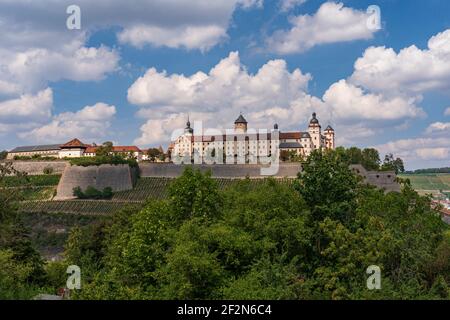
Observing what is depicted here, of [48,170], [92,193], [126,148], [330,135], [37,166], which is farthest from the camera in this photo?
[330,135]

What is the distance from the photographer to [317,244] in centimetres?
2459

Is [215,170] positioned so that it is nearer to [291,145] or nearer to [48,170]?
[48,170]

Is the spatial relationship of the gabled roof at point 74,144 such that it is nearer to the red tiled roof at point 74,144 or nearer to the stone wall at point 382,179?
the red tiled roof at point 74,144

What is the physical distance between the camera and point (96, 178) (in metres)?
89.6

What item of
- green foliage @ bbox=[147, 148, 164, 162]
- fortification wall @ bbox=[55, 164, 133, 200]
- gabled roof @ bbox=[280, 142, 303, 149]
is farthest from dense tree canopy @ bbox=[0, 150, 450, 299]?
gabled roof @ bbox=[280, 142, 303, 149]

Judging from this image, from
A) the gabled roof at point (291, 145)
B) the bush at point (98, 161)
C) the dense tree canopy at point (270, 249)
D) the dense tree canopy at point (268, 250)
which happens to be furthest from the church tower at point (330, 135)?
the dense tree canopy at point (270, 249)

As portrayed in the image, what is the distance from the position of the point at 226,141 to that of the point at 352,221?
123 metres

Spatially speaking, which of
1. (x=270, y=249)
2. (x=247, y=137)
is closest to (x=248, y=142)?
(x=247, y=137)

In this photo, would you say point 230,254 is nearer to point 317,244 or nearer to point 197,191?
point 317,244

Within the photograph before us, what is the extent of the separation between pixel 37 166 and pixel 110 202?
25.2 metres

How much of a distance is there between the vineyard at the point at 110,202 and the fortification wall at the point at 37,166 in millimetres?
15555

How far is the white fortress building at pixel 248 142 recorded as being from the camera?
469 feet

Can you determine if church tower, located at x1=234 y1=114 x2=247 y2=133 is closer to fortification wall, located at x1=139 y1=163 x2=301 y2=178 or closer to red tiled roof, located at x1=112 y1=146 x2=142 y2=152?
red tiled roof, located at x1=112 y1=146 x2=142 y2=152
